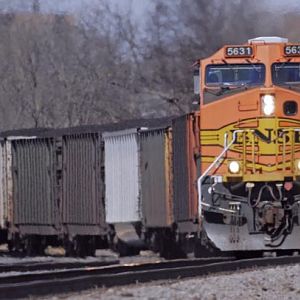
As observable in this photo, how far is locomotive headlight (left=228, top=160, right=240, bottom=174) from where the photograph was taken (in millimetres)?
17188

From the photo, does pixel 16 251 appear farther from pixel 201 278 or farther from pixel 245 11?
pixel 245 11

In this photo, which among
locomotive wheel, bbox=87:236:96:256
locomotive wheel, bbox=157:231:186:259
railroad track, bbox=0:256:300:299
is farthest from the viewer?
locomotive wheel, bbox=87:236:96:256

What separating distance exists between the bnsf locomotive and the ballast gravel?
3.33m

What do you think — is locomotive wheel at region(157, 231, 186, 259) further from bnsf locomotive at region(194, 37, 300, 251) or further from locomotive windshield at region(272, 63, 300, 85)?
locomotive windshield at region(272, 63, 300, 85)

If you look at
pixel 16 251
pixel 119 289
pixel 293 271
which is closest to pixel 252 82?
pixel 293 271

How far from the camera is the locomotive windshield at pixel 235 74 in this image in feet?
57.9

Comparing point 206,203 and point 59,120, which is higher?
point 59,120

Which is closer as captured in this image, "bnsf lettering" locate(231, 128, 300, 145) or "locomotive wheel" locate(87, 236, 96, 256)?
"bnsf lettering" locate(231, 128, 300, 145)

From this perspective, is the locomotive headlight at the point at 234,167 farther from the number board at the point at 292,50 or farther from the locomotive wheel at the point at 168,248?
the locomotive wheel at the point at 168,248

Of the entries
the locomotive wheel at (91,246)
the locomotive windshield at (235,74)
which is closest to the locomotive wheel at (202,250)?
the locomotive windshield at (235,74)

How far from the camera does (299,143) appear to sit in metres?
17.4

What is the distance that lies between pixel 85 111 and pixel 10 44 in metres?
10.2

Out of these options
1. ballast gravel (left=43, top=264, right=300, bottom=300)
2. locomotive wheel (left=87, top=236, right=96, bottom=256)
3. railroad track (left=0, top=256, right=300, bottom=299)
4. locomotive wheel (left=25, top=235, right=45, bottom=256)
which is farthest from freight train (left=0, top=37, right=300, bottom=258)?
ballast gravel (left=43, top=264, right=300, bottom=300)

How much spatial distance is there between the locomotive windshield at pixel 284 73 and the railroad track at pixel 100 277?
3.38 m
